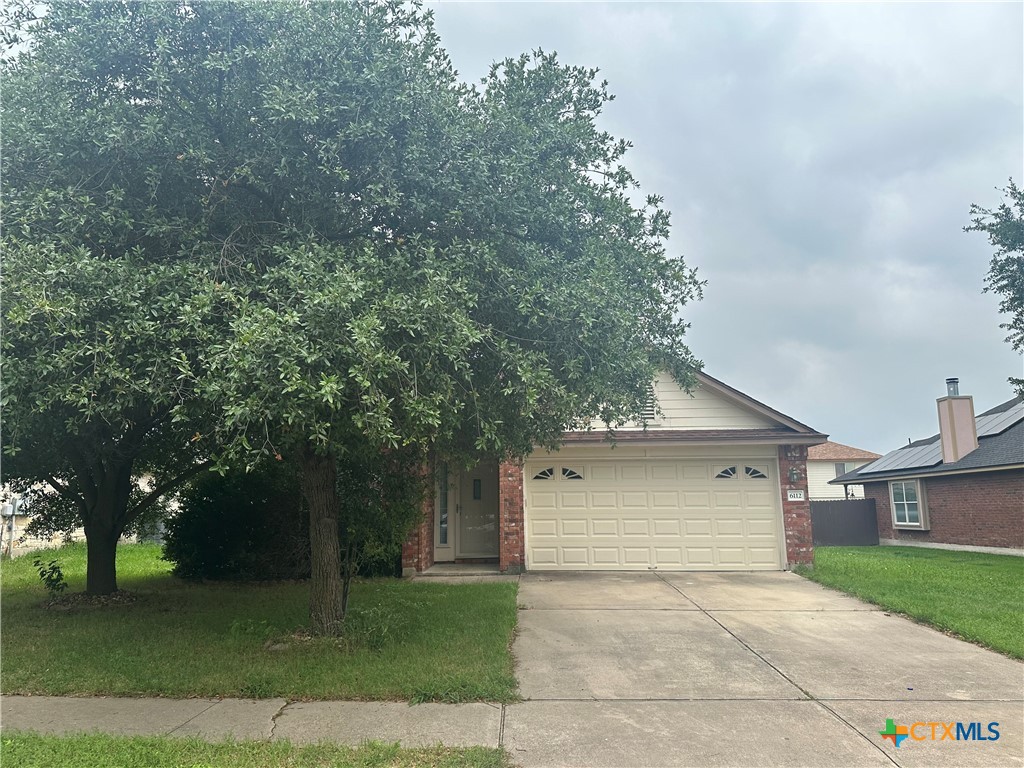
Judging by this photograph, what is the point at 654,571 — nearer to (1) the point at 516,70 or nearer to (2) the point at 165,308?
(1) the point at 516,70

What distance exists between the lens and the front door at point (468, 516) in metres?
14.1

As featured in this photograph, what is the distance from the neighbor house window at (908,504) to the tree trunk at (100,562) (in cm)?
2170

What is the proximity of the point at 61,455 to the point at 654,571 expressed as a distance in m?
10.1

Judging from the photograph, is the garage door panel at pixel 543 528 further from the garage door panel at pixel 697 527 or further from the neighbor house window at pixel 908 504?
the neighbor house window at pixel 908 504

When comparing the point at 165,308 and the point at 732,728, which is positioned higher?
the point at 165,308

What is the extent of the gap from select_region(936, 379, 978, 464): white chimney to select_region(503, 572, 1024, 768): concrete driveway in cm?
700

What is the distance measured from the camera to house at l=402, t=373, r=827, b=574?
43.4 ft

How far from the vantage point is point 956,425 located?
14891 millimetres

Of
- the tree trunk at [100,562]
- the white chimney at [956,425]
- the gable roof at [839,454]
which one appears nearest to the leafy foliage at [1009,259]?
the white chimney at [956,425]

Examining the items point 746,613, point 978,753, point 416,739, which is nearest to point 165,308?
point 416,739

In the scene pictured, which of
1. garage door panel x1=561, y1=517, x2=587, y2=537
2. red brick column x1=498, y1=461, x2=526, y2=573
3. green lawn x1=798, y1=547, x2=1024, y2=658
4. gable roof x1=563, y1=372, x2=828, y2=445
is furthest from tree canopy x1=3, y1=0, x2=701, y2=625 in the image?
garage door panel x1=561, y1=517, x2=587, y2=537

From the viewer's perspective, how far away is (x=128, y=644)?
728cm

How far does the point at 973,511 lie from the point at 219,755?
2100cm

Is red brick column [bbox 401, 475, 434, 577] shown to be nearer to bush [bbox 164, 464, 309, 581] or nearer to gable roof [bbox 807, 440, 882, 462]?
bush [bbox 164, 464, 309, 581]
